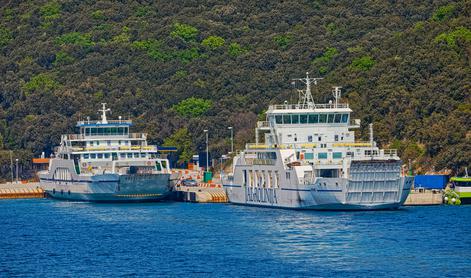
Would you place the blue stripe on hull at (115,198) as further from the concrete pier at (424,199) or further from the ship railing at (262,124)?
the concrete pier at (424,199)

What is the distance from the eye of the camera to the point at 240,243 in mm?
89500

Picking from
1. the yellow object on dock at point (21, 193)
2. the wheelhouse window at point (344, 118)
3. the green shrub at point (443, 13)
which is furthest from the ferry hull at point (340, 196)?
the green shrub at point (443, 13)

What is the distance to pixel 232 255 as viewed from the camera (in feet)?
275

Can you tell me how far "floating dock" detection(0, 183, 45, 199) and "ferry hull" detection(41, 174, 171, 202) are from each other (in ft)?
61.7

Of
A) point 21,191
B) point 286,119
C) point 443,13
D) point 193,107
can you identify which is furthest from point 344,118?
point 193,107

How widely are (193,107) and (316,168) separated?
8674cm

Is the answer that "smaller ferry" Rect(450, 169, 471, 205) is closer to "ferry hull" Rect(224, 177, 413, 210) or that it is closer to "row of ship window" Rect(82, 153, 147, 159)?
"ferry hull" Rect(224, 177, 413, 210)

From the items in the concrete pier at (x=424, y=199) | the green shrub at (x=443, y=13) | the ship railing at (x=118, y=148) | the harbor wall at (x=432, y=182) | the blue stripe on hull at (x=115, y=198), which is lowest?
the concrete pier at (x=424, y=199)

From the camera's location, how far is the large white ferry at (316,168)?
105188mm

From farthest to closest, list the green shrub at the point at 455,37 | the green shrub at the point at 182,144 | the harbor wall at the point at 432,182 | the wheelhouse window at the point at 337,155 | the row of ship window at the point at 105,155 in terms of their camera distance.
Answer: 1. the green shrub at the point at 182,144
2. the green shrub at the point at 455,37
3. the row of ship window at the point at 105,155
4. the harbor wall at the point at 432,182
5. the wheelhouse window at the point at 337,155

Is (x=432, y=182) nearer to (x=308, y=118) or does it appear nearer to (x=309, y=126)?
(x=309, y=126)

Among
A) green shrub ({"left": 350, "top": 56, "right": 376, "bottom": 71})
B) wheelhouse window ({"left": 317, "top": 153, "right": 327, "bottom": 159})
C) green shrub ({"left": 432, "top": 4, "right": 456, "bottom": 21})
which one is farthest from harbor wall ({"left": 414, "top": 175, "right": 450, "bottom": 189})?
green shrub ({"left": 432, "top": 4, "right": 456, "bottom": 21})

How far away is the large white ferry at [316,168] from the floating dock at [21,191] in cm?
3651

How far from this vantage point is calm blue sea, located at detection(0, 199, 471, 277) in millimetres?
77688
